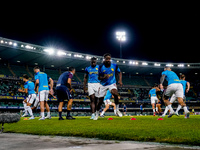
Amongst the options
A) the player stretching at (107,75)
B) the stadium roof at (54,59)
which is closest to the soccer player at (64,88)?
the player stretching at (107,75)

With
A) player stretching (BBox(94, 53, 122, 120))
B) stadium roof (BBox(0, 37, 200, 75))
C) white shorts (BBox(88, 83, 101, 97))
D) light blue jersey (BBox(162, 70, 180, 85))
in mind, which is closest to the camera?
player stretching (BBox(94, 53, 122, 120))

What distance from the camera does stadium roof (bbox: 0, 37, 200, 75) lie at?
116 feet

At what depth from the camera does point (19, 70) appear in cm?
4056

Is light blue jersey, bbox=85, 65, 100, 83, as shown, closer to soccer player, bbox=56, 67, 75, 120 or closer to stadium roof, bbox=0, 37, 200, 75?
soccer player, bbox=56, 67, 75, 120

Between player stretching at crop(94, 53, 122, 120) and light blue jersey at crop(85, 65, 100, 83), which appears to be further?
light blue jersey at crop(85, 65, 100, 83)

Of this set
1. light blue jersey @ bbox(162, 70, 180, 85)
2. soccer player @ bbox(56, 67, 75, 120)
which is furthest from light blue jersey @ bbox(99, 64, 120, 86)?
light blue jersey @ bbox(162, 70, 180, 85)

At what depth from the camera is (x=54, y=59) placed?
4184 centimetres

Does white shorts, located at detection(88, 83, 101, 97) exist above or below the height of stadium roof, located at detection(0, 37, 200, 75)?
below

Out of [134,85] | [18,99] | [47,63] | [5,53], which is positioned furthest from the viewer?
[134,85]

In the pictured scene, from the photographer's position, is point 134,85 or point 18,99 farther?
point 134,85

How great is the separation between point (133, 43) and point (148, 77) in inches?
397

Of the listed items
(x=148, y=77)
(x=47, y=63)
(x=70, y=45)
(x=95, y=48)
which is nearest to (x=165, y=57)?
(x=148, y=77)

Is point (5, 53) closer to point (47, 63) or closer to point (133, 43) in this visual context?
point (47, 63)

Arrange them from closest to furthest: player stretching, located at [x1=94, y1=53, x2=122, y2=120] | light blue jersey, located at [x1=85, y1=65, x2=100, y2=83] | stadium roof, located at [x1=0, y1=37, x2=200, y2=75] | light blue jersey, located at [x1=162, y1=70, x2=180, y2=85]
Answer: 1. player stretching, located at [x1=94, y1=53, x2=122, y2=120]
2. light blue jersey, located at [x1=162, y1=70, x2=180, y2=85]
3. light blue jersey, located at [x1=85, y1=65, x2=100, y2=83]
4. stadium roof, located at [x1=0, y1=37, x2=200, y2=75]
